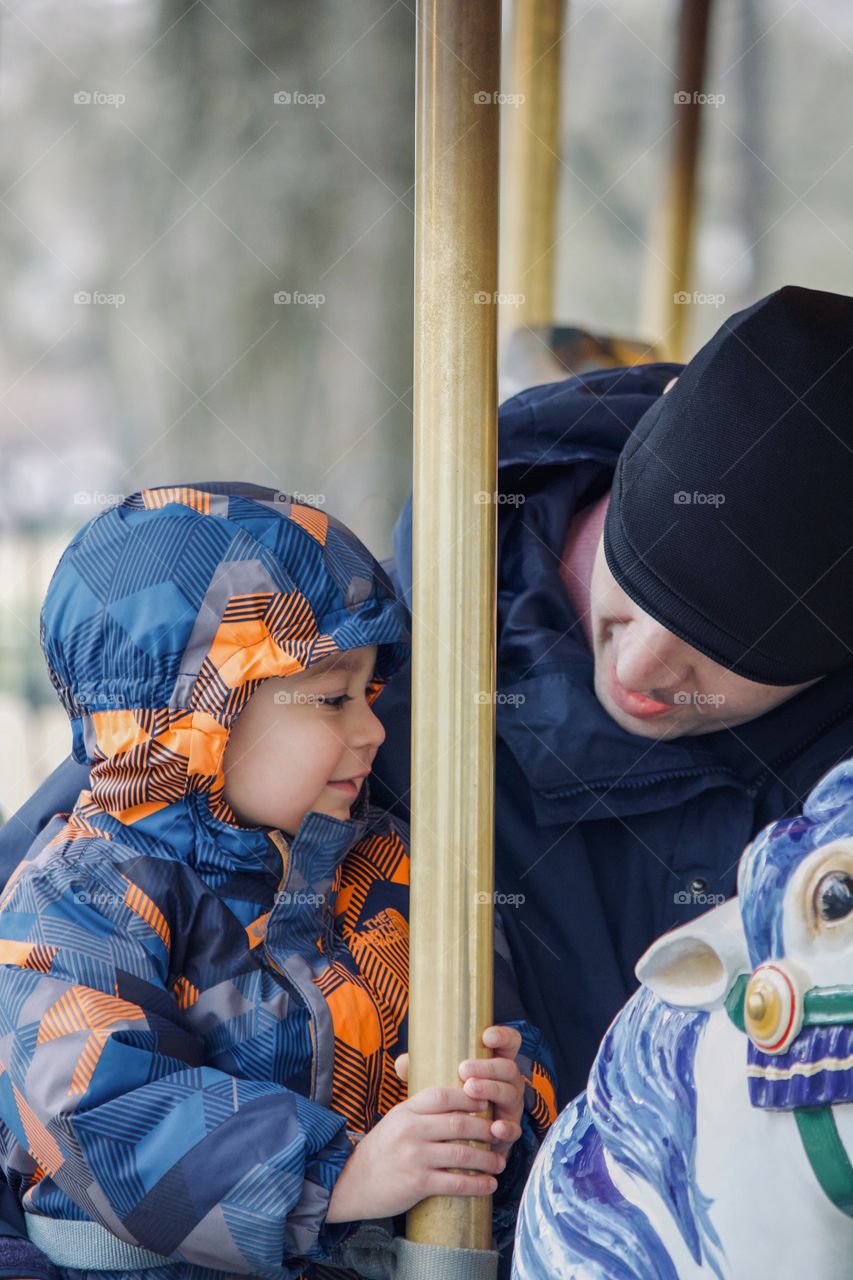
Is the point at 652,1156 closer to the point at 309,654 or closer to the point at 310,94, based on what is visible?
the point at 309,654

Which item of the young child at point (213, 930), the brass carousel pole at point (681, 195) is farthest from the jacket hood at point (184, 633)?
the brass carousel pole at point (681, 195)

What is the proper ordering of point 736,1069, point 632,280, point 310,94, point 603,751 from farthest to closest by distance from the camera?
point 632,280
point 310,94
point 603,751
point 736,1069

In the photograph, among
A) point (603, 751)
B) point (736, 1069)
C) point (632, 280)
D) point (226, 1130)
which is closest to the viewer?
point (736, 1069)

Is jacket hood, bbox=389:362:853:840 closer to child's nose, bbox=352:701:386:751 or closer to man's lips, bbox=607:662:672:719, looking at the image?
man's lips, bbox=607:662:672:719

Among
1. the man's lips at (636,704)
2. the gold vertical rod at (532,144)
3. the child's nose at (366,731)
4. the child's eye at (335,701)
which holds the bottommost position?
the man's lips at (636,704)

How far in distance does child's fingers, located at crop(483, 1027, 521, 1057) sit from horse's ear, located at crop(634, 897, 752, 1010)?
20cm

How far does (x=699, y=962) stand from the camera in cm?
54

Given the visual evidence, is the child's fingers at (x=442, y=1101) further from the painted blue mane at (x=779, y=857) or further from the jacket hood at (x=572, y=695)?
the jacket hood at (x=572, y=695)

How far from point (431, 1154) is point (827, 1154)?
1.05ft

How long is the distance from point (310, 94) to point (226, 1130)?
5.57 ft

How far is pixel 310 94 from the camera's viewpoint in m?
2.05

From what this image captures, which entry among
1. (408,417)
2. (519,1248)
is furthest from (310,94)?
(519,1248)

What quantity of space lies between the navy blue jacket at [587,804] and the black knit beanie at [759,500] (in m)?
0.04

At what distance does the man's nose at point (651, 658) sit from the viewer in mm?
1062
